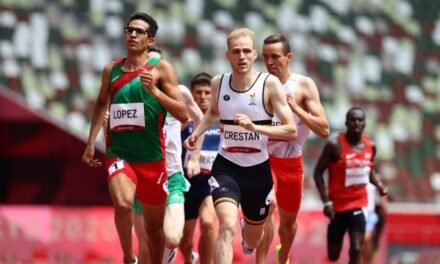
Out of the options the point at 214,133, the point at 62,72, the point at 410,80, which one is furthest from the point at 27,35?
the point at 214,133

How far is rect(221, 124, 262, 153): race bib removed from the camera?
434 inches

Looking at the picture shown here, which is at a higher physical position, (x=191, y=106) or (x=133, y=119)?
(x=191, y=106)

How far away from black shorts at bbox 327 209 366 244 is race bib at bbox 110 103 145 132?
4.94 metres

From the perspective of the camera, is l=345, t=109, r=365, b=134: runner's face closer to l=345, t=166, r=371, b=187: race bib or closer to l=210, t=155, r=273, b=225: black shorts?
Result: l=345, t=166, r=371, b=187: race bib

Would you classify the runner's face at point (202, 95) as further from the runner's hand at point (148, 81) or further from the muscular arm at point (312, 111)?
the runner's hand at point (148, 81)

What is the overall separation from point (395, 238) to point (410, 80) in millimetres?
8230

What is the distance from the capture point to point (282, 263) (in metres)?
13.1

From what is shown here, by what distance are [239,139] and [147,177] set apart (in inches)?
36.0

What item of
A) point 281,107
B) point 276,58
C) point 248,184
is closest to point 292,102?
point 281,107

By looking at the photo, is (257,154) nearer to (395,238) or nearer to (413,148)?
(395,238)

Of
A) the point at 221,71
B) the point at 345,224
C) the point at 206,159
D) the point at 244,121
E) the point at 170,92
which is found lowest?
A: the point at 345,224

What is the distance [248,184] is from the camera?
11102 millimetres

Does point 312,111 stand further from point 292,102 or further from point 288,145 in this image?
point 292,102

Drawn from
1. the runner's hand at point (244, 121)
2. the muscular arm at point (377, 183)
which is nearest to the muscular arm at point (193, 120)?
the runner's hand at point (244, 121)
